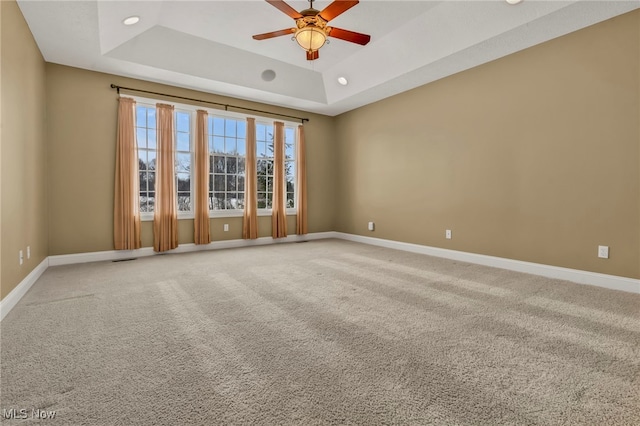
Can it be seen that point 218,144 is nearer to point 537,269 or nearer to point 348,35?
point 348,35

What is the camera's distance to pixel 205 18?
384 cm

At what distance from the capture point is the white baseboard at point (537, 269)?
3.08 metres

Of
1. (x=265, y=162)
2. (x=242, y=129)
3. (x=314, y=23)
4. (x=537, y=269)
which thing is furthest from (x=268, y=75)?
(x=537, y=269)

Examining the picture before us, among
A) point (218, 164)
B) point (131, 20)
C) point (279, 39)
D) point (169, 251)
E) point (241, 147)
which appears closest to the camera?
point (131, 20)

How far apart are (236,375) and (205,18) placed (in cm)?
412

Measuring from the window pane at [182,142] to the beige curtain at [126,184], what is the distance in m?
0.68

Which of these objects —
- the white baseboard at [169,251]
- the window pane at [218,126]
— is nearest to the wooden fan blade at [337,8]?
the window pane at [218,126]

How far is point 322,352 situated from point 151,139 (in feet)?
15.1

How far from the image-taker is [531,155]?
12.2ft

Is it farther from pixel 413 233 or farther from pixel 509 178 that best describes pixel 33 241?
pixel 509 178

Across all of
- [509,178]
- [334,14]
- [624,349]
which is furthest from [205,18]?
[624,349]

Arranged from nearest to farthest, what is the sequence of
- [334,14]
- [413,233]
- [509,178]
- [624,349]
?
[624,349]
[334,14]
[509,178]
[413,233]

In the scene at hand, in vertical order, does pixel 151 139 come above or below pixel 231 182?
above

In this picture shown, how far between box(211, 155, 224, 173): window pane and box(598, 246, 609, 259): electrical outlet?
5442 mm
